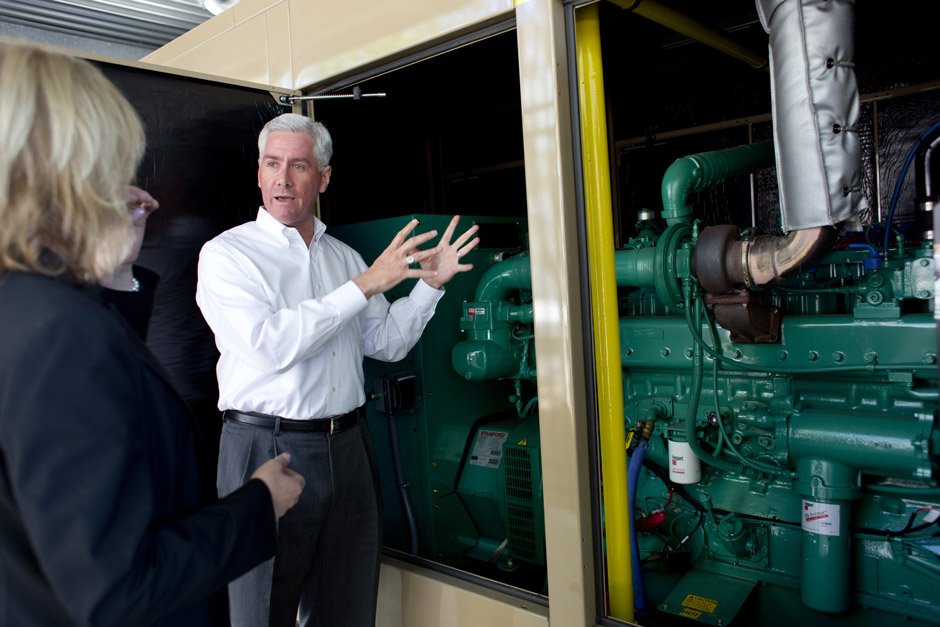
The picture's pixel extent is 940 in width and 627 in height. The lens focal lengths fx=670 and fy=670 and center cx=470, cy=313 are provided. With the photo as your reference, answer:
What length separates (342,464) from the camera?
2.01 metres

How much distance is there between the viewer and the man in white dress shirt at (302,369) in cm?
186

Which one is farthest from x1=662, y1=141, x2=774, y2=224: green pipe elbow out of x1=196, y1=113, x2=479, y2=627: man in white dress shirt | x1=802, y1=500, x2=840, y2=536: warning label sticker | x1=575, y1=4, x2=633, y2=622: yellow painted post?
x1=802, y1=500, x2=840, y2=536: warning label sticker

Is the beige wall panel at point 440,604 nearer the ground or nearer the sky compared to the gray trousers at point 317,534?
nearer the ground

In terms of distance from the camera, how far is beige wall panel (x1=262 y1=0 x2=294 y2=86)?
8.56 feet

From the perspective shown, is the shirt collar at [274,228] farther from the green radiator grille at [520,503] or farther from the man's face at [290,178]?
the green radiator grille at [520,503]

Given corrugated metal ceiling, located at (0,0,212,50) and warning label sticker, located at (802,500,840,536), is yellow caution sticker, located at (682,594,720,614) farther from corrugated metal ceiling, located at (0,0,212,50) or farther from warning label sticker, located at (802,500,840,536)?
corrugated metal ceiling, located at (0,0,212,50)

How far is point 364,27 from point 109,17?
3212 mm

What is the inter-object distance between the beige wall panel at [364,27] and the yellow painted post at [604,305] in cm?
30

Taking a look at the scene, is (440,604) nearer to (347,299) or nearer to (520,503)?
(520,503)

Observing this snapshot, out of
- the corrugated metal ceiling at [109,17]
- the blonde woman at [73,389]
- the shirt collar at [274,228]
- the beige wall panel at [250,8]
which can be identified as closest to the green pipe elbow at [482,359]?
the shirt collar at [274,228]

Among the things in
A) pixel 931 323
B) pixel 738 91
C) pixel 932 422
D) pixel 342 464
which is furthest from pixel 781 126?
pixel 738 91

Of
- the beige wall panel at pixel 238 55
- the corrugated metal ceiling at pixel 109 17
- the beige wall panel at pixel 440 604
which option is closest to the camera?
the beige wall panel at pixel 440 604

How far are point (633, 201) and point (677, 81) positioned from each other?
0.74 meters

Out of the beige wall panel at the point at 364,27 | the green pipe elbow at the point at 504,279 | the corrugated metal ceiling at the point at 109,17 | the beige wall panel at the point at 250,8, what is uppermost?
the corrugated metal ceiling at the point at 109,17
